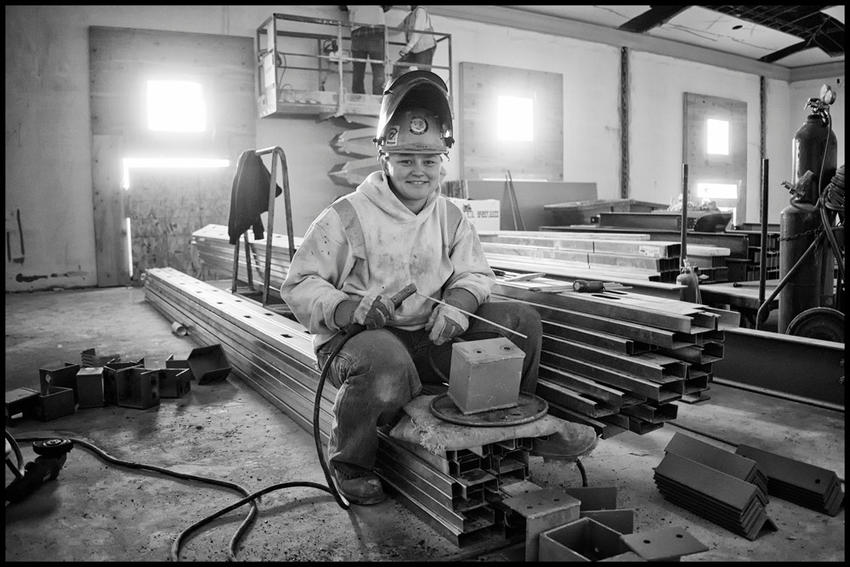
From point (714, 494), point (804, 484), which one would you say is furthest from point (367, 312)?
point (804, 484)

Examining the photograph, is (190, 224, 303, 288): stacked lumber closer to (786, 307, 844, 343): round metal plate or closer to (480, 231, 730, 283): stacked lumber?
(480, 231, 730, 283): stacked lumber

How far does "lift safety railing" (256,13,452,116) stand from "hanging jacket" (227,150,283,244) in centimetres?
302

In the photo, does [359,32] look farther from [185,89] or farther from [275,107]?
[185,89]

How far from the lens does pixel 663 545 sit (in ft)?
5.59

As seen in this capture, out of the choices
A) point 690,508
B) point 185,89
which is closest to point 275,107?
point 185,89

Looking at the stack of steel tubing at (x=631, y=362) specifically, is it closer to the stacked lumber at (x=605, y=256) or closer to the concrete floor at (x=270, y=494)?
the concrete floor at (x=270, y=494)

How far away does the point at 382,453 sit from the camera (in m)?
2.33

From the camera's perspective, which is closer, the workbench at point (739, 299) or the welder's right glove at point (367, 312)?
the welder's right glove at point (367, 312)

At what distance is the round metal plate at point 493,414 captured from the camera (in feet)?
6.42

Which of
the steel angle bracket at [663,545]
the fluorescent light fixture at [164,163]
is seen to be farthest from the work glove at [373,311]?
the fluorescent light fixture at [164,163]

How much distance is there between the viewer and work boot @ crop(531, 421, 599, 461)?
2.09 metres

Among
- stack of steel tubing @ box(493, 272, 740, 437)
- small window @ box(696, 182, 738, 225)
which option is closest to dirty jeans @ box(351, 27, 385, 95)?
stack of steel tubing @ box(493, 272, 740, 437)

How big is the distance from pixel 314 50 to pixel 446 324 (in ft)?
24.7

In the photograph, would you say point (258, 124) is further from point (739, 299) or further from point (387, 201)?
point (387, 201)
